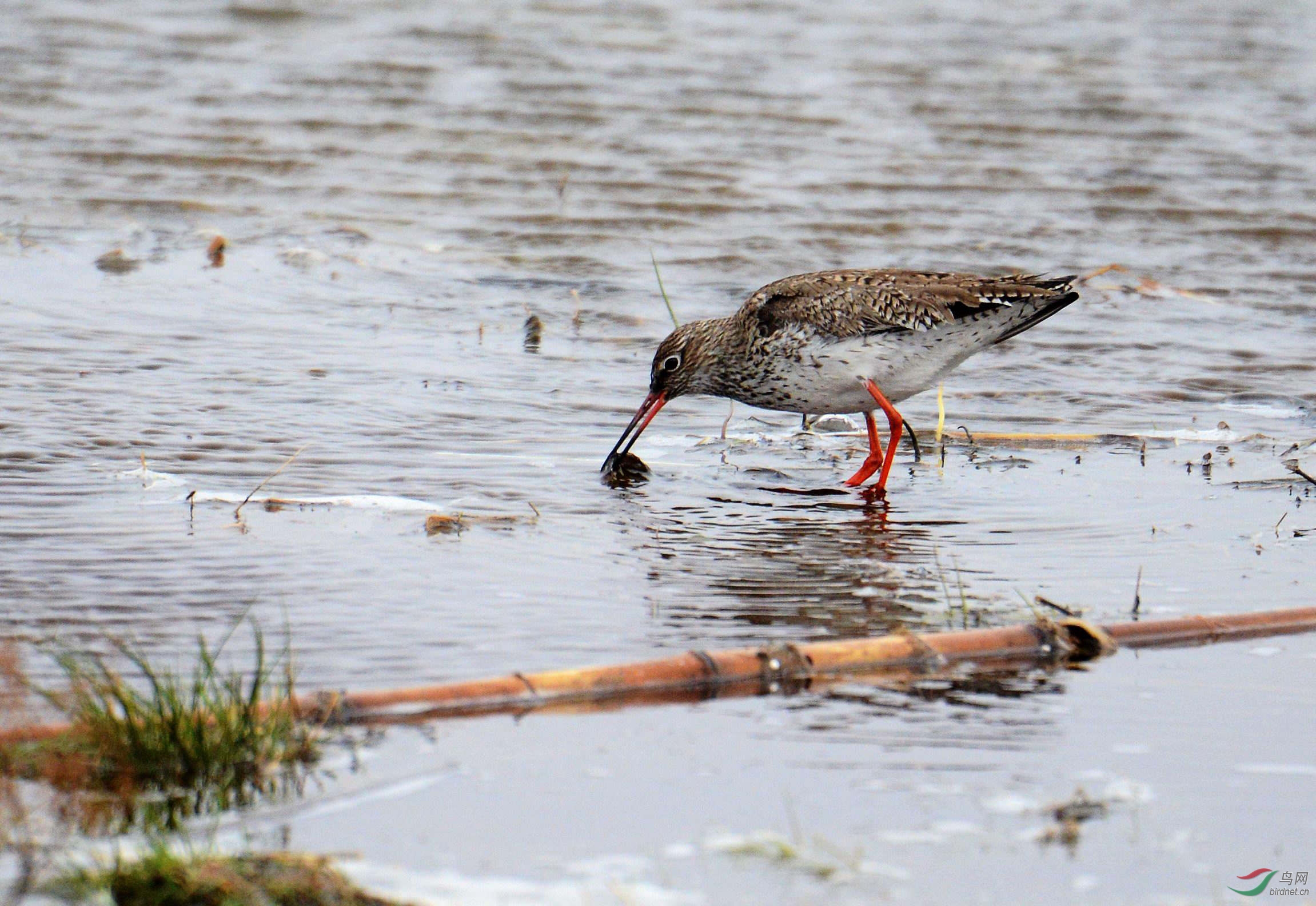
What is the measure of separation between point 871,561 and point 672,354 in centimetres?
209

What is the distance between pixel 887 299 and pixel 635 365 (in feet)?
6.09

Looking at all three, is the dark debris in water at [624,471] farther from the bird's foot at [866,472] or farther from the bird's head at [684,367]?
the bird's foot at [866,472]

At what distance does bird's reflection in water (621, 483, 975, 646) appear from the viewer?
4984 millimetres

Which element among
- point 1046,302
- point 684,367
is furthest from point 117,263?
point 1046,302

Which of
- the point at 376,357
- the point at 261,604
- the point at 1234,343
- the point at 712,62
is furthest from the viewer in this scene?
the point at 712,62

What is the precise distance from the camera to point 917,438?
25.2ft

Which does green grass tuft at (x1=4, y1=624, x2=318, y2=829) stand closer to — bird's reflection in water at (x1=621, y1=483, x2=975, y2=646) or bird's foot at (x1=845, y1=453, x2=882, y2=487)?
bird's reflection in water at (x1=621, y1=483, x2=975, y2=646)

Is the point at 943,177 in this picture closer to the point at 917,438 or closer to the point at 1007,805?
the point at 917,438

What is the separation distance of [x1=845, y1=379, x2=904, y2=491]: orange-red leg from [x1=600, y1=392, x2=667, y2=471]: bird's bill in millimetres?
855

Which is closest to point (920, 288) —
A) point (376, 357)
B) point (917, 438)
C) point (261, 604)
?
point (917, 438)

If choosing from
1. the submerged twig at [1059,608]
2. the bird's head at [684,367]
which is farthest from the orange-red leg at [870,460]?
the submerged twig at [1059,608]

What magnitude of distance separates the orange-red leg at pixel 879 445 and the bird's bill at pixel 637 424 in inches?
33.7

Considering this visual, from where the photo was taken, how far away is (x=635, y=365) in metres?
8.82

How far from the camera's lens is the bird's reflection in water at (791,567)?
498 centimetres
